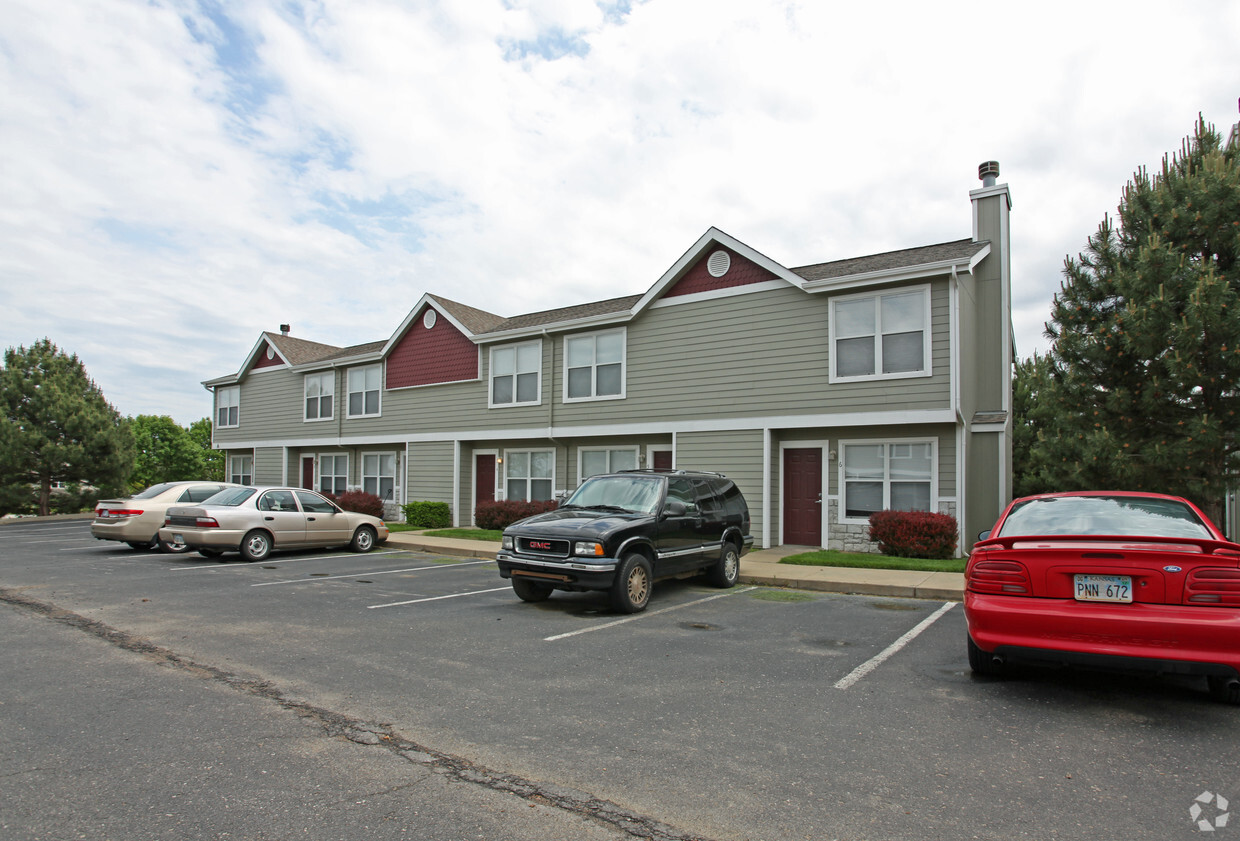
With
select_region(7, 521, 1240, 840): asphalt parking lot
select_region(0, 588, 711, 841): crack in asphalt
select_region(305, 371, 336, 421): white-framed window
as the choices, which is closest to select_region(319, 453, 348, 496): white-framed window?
select_region(305, 371, 336, 421): white-framed window

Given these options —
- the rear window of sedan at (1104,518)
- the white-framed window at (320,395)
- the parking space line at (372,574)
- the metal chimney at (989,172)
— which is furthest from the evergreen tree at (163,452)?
the rear window of sedan at (1104,518)

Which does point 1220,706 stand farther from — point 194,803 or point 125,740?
point 125,740

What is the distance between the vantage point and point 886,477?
47.9 feet

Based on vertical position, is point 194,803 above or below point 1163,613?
below

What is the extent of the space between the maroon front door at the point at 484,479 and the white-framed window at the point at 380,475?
3930mm

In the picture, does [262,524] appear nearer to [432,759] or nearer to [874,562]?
[874,562]

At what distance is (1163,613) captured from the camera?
492cm

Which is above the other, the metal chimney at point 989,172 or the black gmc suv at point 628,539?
the metal chimney at point 989,172

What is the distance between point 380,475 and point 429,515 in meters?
4.92

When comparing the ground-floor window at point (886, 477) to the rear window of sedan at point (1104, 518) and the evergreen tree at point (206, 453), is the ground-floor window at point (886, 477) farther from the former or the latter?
the evergreen tree at point (206, 453)

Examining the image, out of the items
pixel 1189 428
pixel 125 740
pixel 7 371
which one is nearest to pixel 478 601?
pixel 125 740

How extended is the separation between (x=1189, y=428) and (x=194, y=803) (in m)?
13.7

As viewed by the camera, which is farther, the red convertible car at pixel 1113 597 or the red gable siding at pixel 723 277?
the red gable siding at pixel 723 277

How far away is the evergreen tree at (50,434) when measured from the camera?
2927 cm
